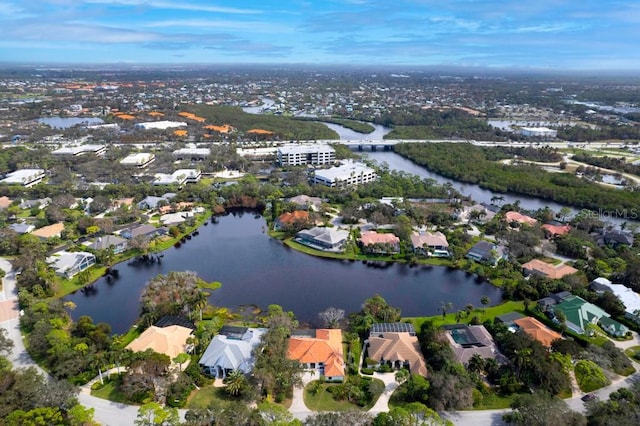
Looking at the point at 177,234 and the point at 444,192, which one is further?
the point at 444,192

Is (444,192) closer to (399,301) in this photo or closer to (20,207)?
(399,301)

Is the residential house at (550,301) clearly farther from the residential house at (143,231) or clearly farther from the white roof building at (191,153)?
the white roof building at (191,153)

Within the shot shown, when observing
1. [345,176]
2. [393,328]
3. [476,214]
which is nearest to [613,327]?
[393,328]

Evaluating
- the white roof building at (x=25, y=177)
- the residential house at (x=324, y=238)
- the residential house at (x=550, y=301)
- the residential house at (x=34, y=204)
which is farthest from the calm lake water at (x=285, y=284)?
the white roof building at (x=25, y=177)

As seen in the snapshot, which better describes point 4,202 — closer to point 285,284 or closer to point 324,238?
point 285,284

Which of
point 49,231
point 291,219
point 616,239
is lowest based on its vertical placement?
point 49,231

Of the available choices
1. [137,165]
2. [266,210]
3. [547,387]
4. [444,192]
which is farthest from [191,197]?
[547,387]
